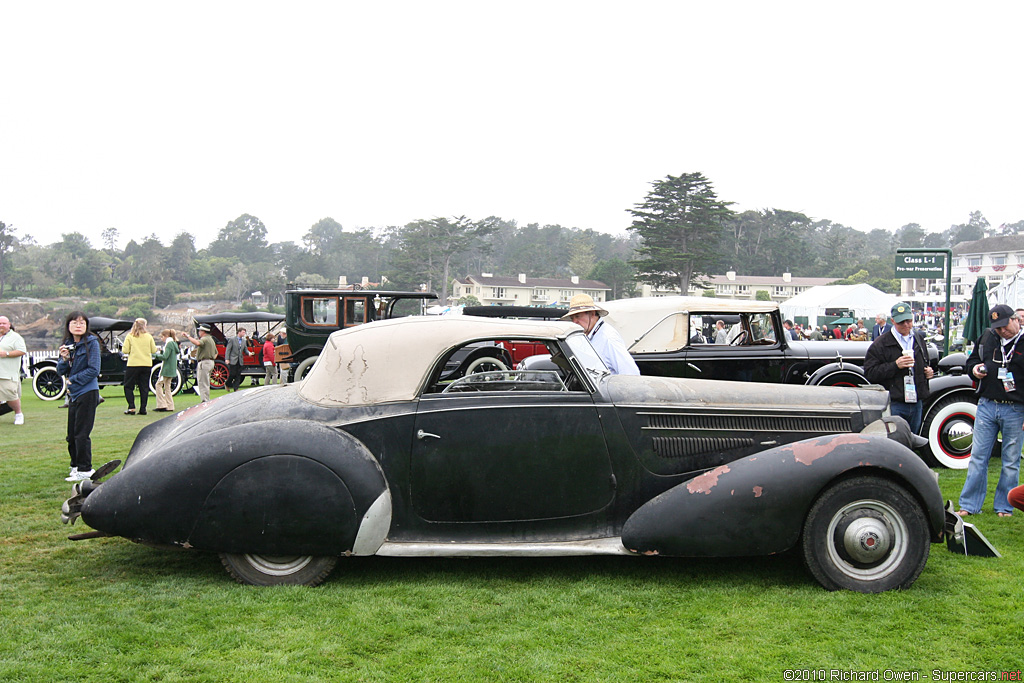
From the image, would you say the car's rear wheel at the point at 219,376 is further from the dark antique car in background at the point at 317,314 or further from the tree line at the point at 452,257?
→ the tree line at the point at 452,257

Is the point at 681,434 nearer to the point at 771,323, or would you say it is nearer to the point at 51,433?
the point at 771,323

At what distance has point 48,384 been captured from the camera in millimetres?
17969

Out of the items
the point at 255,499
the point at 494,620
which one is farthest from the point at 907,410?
the point at 255,499

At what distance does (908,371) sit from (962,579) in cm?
276

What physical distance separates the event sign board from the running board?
1679cm

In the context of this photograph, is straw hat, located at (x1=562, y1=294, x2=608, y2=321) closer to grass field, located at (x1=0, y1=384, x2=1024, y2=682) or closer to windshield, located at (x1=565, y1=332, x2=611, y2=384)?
windshield, located at (x1=565, y1=332, x2=611, y2=384)

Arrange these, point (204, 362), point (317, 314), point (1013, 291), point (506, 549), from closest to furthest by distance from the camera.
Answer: point (506, 549) < point (204, 362) < point (317, 314) < point (1013, 291)

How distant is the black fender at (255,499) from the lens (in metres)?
4.13

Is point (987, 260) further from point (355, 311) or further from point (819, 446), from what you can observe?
point (819, 446)

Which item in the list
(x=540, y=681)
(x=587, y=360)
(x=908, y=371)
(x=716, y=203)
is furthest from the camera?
(x=716, y=203)

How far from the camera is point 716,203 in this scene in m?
64.4

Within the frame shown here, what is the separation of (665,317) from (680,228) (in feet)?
189

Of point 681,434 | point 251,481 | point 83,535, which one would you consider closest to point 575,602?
point 681,434

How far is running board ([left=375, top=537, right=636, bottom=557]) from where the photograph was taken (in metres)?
4.20
